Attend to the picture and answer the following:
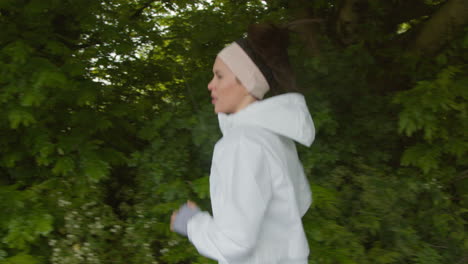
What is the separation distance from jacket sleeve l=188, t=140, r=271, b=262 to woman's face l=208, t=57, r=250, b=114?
32 cm

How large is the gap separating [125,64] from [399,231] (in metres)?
3.55

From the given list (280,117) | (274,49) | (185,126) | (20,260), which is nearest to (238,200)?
(280,117)

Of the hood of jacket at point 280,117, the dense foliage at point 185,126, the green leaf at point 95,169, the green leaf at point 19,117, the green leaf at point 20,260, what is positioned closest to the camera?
the hood of jacket at point 280,117

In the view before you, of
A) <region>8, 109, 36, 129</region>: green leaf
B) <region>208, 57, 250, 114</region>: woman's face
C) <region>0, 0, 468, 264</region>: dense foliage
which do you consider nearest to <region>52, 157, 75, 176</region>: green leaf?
<region>0, 0, 468, 264</region>: dense foliage

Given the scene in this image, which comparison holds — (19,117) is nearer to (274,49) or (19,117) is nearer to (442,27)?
(274,49)

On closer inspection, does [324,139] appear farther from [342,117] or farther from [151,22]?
[151,22]

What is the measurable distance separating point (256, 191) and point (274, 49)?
2.17 ft

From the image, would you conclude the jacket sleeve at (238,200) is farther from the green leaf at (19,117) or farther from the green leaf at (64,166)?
the green leaf at (64,166)

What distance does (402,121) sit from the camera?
13.6ft

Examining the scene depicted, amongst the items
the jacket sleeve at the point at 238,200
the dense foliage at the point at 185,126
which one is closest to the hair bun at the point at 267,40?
the jacket sleeve at the point at 238,200

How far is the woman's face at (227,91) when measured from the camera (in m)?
1.83

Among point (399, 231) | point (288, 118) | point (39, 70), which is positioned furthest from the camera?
point (399, 231)

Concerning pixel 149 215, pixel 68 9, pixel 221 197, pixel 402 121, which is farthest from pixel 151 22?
pixel 221 197

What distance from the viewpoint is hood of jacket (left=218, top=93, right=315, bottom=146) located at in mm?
1668
